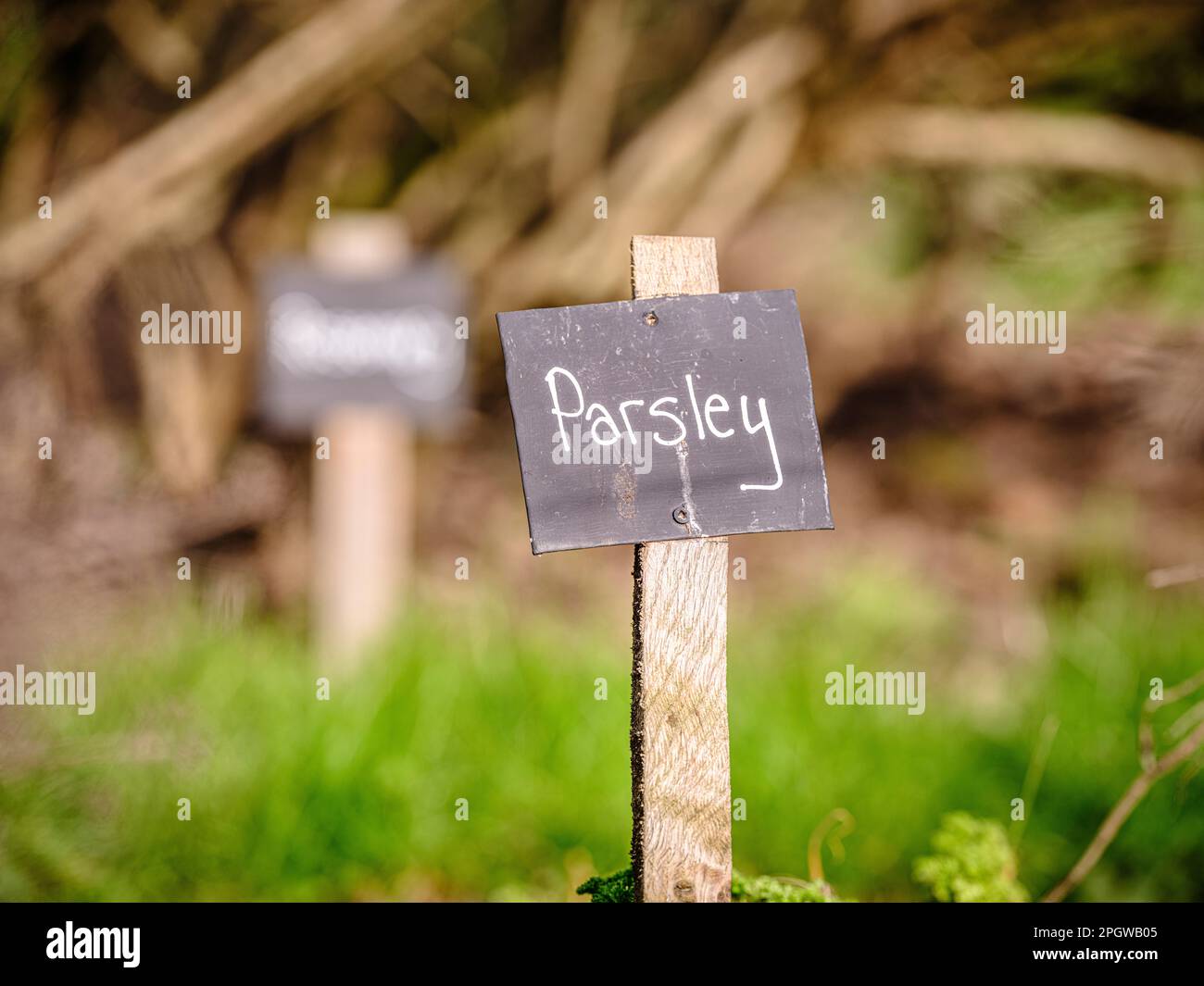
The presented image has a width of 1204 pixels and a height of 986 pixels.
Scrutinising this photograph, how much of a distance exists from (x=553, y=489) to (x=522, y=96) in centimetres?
336

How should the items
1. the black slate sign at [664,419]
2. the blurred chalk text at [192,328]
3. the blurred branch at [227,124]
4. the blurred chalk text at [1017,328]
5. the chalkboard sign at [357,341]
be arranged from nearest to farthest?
the black slate sign at [664,419]
the chalkboard sign at [357,341]
the blurred branch at [227,124]
the blurred chalk text at [192,328]
the blurred chalk text at [1017,328]

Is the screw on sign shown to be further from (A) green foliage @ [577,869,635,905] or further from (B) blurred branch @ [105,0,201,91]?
(B) blurred branch @ [105,0,201,91]

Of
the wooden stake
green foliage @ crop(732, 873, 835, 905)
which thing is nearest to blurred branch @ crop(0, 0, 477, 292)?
the wooden stake

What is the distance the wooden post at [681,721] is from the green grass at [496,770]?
0.71 meters

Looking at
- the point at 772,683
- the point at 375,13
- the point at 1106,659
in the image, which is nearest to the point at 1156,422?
the point at 1106,659

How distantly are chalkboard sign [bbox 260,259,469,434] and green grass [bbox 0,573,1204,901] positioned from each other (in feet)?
2.15

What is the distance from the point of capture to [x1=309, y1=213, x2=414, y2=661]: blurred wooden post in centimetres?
298

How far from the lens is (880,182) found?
15.0ft

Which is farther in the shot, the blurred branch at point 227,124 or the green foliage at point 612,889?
the blurred branch at point 227,124

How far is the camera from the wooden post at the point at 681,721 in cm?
141

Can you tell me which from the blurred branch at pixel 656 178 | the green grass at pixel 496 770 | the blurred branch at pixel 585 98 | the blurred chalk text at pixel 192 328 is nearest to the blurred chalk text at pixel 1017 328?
the blurred branch at pixel 656 178

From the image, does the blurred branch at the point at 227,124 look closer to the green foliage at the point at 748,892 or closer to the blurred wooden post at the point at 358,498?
the blurred wooden post at the point at 358,498

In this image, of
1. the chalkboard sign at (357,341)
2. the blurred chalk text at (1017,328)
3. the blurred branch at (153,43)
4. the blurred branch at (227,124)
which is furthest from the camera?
the blurred chalk text at (1017,328)

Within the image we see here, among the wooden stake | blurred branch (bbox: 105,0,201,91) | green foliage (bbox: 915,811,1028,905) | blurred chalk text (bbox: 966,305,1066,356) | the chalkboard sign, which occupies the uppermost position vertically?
blurred branch (bbox: 105,0,201,91)
